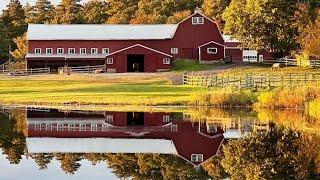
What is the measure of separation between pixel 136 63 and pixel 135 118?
41373mm

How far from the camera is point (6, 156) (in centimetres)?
2392

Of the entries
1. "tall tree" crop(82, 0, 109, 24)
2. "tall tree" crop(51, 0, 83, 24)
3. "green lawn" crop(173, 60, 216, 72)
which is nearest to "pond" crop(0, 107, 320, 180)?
"green lawn" crop(173, 60, 216, 72)

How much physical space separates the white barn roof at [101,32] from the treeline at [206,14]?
7899 mm

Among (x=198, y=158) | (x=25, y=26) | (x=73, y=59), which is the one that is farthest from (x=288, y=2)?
(x=198, y=158)

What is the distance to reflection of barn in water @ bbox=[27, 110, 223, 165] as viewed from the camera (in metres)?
25.5

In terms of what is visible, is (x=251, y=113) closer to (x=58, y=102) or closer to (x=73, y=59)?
(x=58, y=102)

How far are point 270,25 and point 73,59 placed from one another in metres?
23.0

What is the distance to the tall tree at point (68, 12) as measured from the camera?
10775 centimetres

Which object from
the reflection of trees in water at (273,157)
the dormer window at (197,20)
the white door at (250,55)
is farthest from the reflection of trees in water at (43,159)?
the white door at (250,55)

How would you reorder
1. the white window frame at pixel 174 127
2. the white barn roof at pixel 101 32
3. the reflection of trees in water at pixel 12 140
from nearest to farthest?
the reflection of trees in water at pixel 12 140, the white window frame at pixel 174 127, the white barn roof at pixel 101 32

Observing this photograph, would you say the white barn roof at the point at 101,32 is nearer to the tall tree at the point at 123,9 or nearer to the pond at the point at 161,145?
the tall tree at the point at 123,9

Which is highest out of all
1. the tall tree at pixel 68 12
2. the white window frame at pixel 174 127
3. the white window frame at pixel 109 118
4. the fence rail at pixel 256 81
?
the tall tree at pixel 68 12

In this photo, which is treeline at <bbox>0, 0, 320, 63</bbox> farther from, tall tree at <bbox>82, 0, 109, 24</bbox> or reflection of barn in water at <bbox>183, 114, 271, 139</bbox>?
reflection of barn in water at <bbox>183, 114, 271, 139</bbox>

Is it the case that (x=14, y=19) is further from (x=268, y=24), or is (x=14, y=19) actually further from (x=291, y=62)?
(x=291, y=62)
